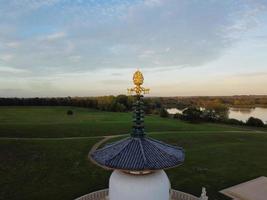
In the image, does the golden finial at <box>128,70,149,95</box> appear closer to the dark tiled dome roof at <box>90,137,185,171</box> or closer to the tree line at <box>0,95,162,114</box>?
the dark tiled dome roof at <box>90,137,185,171</box>

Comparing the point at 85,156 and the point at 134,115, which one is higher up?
the point at 134,115

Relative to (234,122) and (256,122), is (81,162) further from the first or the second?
(256,122)

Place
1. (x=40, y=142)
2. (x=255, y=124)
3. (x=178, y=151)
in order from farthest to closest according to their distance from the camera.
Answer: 1. (x=255, y=124)
2. (x=40, y=142)
3. (x=178, y=151)

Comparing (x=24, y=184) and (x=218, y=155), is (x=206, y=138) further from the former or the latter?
(x=24, y=184)

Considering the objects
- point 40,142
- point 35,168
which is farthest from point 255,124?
point 35,168

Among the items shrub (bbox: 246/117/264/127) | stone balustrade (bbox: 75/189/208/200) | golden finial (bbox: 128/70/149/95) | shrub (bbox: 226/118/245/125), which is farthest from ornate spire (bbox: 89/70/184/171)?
shrub (bbox: 226/118/245/125)

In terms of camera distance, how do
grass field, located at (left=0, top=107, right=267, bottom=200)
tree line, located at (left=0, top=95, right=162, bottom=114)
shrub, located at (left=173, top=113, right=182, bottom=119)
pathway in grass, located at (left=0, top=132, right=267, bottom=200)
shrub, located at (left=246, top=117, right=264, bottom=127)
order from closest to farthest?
pathway in grass, located at (left=0, top=132, right=267, bottom=200) < grass field, located at (left=0, top=107, right=267, bottom=200) < shrub, located at (left=246, top=117, right=264, bottom=127) < shrub, located at (left=173, top=113, right=182, bottom=119) < tree line, located at (left=0, top=95, right=162, bottom=114)
